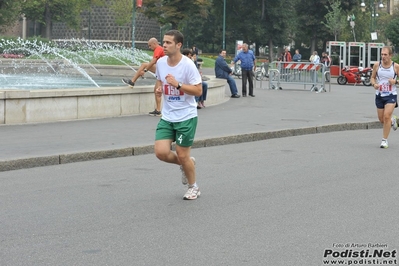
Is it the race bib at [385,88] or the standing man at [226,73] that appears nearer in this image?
the race bib at [385,88]

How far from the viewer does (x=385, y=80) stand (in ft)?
48.9

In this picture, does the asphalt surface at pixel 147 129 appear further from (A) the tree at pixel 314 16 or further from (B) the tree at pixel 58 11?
(A) the tree at pixel 314 16

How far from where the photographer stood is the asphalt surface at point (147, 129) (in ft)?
41.5

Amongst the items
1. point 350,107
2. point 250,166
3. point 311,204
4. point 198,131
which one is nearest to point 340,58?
point 350,107

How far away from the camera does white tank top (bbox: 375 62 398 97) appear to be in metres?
14.8

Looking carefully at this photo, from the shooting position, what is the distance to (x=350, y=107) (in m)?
25.0

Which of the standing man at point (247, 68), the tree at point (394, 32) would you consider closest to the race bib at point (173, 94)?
the standing man at point (247, 68)

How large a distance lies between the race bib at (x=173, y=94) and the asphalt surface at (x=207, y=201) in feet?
3.86

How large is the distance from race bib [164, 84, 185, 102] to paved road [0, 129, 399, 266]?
1.17 m

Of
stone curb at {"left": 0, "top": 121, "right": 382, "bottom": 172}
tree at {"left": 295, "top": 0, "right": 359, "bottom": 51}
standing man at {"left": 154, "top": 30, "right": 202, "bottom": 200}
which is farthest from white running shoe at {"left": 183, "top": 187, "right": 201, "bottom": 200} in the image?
tree at {"left": 295, "top": 0, "right": 359, "bottom": 51}

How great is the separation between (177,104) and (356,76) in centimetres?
3602

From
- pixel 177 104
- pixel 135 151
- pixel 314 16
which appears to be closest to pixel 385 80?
pixel 135 151

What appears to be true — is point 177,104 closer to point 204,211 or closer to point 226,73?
point 204,211

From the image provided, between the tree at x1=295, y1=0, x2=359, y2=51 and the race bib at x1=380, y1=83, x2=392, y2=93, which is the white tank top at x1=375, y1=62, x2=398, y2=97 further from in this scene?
the tree at x1=295, y1=0, x2=359, y2=51
